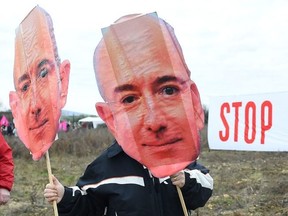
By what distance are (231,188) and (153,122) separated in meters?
6.17

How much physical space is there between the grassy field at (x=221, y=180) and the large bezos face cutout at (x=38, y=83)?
3740mm

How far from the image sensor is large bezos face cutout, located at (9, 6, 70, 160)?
2523 mm

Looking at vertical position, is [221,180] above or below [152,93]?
below

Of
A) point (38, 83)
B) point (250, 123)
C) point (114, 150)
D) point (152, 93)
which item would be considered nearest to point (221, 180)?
point (250, 123)

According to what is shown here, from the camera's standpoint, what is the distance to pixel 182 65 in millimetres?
2324

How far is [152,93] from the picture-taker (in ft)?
7.61

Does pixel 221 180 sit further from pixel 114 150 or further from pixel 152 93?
pixel 152 93

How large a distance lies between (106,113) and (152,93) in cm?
23

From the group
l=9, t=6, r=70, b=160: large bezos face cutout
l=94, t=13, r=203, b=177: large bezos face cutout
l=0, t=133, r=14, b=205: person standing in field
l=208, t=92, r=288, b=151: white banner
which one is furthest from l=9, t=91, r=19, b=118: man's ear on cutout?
l=208, t=92, r=288, b=151: white banner

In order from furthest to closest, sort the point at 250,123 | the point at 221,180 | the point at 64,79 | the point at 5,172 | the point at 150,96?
the point at 250,123 → the point at 221,180 → the point at 5,172 → the point at 64,79 → the point at 150,96

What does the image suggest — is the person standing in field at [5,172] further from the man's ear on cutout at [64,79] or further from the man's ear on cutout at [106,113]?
the man's ear on cutout at [106,113]

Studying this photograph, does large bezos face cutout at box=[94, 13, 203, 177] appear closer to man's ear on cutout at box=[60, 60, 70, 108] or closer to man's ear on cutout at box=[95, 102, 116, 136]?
man's ear on cutout at box=[95, 102, 116, 136]

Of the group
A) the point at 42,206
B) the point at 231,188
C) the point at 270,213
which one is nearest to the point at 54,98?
the point at 270,213

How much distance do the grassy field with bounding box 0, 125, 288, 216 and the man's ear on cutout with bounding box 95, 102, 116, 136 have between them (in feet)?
12.6
